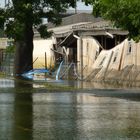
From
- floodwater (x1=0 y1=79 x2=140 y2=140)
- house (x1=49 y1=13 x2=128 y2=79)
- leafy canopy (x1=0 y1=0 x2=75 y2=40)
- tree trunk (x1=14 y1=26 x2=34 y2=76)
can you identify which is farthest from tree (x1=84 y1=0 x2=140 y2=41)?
tree trunk (x1=14 y1=26 x2=34 y2=76)

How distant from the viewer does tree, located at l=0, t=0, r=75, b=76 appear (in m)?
30.2

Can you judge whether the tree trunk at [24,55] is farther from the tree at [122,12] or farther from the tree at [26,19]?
the tree at [122,12]

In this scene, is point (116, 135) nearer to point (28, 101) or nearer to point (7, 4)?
point (28, 101)

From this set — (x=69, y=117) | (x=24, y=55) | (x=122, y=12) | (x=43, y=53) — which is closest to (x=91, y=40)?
(x=24, y=55)

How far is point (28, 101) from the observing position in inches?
833

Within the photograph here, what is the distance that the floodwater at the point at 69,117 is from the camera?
41.0 feet

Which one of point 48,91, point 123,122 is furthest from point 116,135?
point 48,91

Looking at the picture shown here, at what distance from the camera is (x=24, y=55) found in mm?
46031

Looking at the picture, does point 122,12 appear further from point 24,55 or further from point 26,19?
point 24,55

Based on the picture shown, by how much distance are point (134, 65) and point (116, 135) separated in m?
23.5

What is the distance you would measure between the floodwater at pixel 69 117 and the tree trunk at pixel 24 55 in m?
21.3

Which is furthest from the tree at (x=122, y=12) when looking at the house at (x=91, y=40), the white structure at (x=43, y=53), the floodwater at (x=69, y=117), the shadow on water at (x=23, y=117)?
the white structure at (x=43, y=53)

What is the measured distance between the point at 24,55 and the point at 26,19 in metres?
12.0

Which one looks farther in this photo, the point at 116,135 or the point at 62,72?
the point at 62,72
